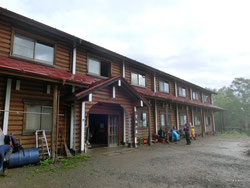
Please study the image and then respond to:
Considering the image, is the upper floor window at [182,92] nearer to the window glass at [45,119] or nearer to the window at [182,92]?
the window at [182,92]

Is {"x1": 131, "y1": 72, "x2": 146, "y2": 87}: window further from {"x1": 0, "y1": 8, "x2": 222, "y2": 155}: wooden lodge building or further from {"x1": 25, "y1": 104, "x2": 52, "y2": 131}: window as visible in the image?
{"x1": 25, "y1": 104, "x2": 52, "y2": 131}: window

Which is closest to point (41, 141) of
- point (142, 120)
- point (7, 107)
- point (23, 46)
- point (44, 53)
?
point (7, 107)

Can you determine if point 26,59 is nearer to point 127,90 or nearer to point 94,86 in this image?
point 94,86

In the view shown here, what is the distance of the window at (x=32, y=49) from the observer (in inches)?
308

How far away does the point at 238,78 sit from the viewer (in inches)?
1812

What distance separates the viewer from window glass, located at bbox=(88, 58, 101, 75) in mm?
10469

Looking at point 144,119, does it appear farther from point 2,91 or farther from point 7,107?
point 2,91

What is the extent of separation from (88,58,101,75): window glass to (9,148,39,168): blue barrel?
5626 millimetres

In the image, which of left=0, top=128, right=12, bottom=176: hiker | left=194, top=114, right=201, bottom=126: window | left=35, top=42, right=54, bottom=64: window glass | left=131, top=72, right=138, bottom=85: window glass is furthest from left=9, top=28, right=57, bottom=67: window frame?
left=194, top=114, right=201, bottom=126: window

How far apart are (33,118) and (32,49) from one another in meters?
3.32

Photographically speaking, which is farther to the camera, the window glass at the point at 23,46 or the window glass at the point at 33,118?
the window glass at the point at 23,46

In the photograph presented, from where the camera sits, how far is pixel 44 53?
28.4 feet

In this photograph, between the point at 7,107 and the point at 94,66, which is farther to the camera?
the point at 94,66

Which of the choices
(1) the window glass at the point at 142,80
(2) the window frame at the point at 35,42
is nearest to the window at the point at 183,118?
(1) the window glass at the point at 142,80
